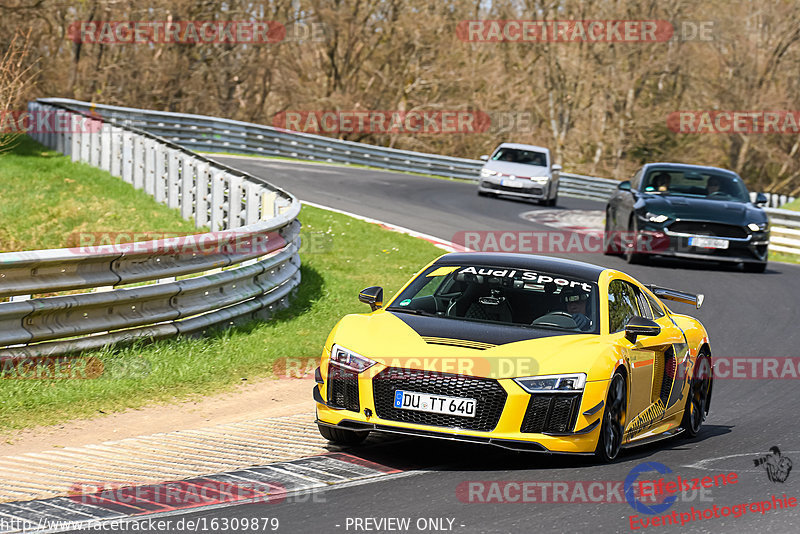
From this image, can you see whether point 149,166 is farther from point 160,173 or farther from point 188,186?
point 188,186

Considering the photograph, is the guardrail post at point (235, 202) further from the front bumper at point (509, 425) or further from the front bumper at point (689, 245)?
the front bumper at point (509, 425)

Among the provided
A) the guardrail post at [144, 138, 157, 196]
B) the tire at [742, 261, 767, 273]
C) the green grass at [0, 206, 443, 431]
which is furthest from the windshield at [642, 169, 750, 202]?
the guardrail post at [144, 138, 157, 196]

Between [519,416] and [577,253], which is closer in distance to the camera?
[519,416]

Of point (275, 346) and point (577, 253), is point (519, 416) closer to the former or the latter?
point (275, 346)

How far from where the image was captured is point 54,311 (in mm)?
8875

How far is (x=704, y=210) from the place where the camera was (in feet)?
60.0

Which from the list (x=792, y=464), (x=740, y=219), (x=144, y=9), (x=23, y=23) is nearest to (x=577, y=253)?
(x=740, y=219)

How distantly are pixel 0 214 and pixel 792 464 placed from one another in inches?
591

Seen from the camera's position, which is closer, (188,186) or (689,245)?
(689,245)

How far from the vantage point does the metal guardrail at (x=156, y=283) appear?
8.70 metres

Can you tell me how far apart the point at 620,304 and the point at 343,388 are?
89.3 inches

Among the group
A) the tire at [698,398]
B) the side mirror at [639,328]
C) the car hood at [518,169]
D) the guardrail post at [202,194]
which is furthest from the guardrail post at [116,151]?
the side mirror at [639,328]

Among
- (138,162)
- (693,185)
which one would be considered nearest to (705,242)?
(693,185)

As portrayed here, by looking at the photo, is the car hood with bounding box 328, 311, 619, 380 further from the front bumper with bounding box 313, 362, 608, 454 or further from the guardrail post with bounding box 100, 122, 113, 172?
the guardrail post with bounding box 100, 122, 113, 172
